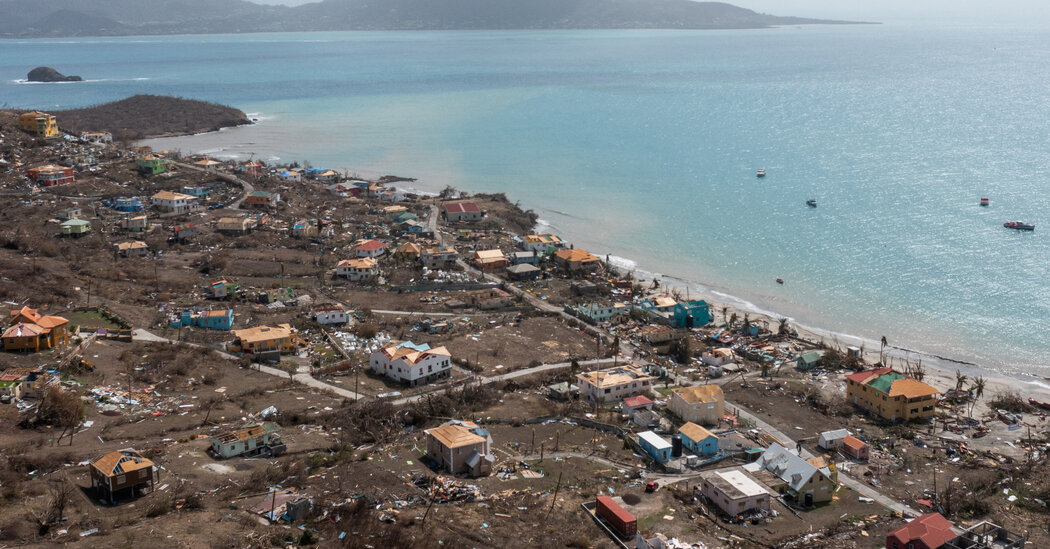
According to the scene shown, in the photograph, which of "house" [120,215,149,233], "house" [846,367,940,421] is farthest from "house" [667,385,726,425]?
"house" [120,215,149,233]

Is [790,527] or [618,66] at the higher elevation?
[618,66]

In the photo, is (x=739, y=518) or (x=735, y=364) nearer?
(x=739, y=518)

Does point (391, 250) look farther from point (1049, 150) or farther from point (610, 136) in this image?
point (1049, 150)

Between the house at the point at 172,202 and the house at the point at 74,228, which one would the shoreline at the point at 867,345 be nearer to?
the house at the point at 172,202

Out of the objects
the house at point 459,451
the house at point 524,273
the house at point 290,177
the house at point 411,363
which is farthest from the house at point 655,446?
the house at point 290,177

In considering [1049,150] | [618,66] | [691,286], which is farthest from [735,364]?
[618,66]

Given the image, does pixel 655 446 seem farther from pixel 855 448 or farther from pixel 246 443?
pixel 246 443

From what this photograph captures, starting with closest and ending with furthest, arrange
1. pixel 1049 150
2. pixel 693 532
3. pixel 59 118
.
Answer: pixel 693 532
pixel 1049 150
pixel 59 118
